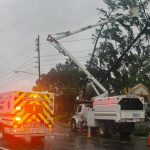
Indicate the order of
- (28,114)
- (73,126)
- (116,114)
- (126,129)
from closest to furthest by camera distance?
(28,114), (116,114), (126,129), (73,126)

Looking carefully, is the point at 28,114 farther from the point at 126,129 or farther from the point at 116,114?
the point at 126,129

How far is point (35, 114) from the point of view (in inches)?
808

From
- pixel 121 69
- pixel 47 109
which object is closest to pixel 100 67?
pixel 121 69

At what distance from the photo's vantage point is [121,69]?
45.8m

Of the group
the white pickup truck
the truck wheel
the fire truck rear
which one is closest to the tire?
the white pickup truck

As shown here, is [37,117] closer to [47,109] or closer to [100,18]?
[47,109]

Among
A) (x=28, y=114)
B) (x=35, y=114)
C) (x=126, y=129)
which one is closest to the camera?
(x=28, y=114)

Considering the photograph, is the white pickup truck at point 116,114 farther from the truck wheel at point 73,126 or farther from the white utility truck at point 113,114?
the truck wheel at point 73,126

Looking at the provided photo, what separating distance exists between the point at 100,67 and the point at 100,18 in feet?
18.7

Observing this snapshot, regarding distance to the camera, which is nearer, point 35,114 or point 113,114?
point 35,114

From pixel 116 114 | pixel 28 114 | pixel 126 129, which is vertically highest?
pixel 116 114

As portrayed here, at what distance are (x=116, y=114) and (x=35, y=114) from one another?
7163mm

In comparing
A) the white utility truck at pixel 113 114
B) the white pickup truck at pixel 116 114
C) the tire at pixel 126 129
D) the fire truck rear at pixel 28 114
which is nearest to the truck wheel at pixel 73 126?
the white utility truck at pixel 113 114

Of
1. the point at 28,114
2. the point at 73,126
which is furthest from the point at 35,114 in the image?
the point at 73,126
